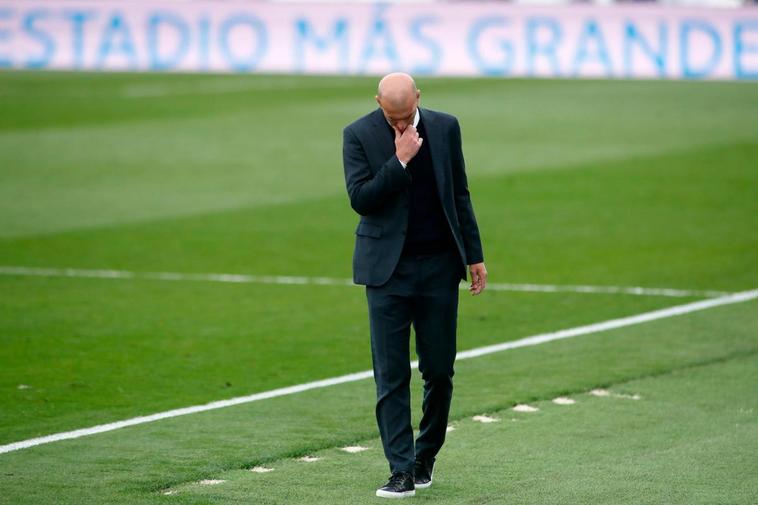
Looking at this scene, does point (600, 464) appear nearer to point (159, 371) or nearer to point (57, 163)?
point (159, 371)

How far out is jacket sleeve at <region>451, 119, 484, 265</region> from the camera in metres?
7.96

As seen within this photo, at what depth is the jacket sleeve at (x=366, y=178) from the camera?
300 inches

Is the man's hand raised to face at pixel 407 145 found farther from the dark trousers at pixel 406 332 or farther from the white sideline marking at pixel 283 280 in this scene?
the white sideline marking at pixel 283 280

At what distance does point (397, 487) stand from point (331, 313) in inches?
223

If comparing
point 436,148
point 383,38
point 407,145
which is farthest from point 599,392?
point 383,38

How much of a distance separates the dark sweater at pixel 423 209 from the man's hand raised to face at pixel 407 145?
158 mm

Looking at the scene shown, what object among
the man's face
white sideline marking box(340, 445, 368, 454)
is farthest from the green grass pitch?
the man's face

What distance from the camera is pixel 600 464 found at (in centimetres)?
845

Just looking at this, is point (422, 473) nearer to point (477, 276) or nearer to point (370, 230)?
point (477, 276)

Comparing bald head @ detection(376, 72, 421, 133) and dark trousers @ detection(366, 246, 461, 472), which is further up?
bald head @ detection(376, 72, 421, 133)

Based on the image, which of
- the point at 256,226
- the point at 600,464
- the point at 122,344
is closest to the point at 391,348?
the point at 600,464

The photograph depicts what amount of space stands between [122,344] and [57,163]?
41.9 ft

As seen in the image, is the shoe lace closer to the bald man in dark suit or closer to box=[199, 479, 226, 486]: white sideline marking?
the bald man in dark suit

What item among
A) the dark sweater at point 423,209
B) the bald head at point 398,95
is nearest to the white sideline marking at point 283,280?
the dark sweater at point 423,209
